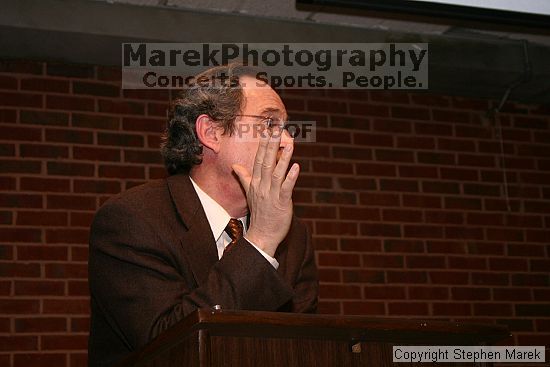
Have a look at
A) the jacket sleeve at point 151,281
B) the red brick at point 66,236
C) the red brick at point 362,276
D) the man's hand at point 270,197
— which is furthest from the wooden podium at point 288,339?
the red brick at point 362,276

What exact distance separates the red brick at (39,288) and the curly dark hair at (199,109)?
1.39m

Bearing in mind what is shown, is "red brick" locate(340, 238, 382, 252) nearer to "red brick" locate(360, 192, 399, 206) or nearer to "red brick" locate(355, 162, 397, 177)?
"red brick" locate(360, 192, 399, 206)

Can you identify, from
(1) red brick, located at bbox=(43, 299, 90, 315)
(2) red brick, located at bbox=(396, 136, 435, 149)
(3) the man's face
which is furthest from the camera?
(2) red brick, located at bbox=(396, 136, 435, 149)

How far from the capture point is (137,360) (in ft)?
5.77

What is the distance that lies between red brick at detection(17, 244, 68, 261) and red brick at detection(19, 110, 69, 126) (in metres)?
0.58

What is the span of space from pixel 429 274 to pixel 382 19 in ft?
4.35

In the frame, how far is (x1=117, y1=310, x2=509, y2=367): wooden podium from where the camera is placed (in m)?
1.53

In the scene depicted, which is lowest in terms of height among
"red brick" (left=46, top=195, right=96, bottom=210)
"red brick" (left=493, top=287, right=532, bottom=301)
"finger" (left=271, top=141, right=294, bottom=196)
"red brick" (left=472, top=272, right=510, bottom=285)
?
"red brick" (left=493, top=287, right=532, bottom=301)

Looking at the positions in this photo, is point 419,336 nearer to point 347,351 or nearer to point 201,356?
point 347,351

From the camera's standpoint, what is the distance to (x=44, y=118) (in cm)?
398

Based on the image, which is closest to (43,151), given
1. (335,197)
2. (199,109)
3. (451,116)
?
(335,197)

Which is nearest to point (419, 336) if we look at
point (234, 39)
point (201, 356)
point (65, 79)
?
point (201, 356)

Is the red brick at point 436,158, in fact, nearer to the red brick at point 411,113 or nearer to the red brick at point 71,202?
the red brick at point 411,113

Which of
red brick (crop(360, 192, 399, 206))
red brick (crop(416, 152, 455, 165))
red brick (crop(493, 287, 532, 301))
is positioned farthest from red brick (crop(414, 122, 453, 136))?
red brick (crop(493, 287, 532, 301))
